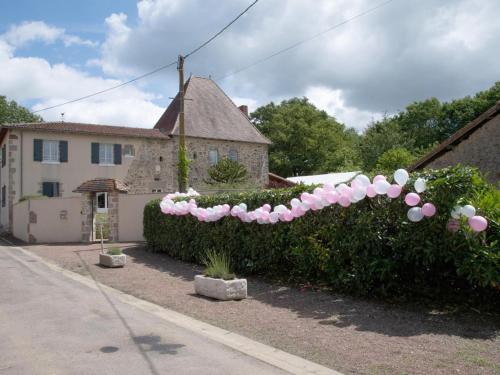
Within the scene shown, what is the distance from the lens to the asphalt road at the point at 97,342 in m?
5.09

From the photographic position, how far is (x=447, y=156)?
14.2 metres

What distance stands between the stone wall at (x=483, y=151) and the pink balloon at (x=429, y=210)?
241 inches

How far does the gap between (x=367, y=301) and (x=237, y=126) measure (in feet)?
93.1

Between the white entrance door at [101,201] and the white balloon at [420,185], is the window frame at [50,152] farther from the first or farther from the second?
the white balloon at [420,185]

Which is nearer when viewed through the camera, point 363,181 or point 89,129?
→ point 363,181

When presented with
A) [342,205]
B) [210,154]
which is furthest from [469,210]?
[210,154]

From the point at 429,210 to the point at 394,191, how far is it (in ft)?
2.55

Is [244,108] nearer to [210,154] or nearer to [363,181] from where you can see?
[210,154]

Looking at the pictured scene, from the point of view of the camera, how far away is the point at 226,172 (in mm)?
30922

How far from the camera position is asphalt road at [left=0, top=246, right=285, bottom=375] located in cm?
509

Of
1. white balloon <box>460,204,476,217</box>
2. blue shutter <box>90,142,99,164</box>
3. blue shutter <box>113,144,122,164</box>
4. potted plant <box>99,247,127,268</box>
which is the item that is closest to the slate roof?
blue shutter <box>113,144,122,164</box>

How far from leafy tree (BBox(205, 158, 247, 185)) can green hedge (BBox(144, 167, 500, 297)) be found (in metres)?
19.0

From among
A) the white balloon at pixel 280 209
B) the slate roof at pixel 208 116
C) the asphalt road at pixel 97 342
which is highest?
the slate roof at pixel 208 116

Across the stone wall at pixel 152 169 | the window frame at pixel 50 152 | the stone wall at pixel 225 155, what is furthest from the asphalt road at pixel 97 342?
the stone wall at pixel 225 155
